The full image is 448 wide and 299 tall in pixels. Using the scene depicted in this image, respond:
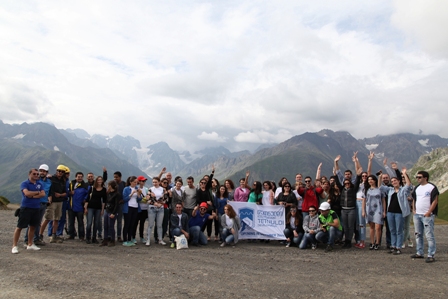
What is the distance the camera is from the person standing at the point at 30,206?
39.0 ft

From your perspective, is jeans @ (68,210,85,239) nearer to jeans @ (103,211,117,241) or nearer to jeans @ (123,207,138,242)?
jeans @ (103,211,117,241)

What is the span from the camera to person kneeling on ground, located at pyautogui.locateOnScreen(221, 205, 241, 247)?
15258 millimetres

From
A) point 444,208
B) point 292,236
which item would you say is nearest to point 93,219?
point 292,236

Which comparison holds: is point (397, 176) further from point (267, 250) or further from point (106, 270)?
point (106, 270)

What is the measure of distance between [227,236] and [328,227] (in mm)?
4803

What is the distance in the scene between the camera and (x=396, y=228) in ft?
46.0

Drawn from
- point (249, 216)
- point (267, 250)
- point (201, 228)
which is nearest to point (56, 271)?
point (201, 228)

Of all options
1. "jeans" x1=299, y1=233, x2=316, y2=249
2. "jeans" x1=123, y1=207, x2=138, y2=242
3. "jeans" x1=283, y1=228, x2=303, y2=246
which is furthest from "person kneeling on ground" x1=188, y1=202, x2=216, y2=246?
"jeans" x1=299, y1=233, x2=316, y2=249

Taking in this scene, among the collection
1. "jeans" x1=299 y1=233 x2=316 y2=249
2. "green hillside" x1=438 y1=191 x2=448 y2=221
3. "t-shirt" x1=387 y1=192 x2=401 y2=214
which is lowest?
"green hillside" x1=438 y1=191 x2=448 y2=221

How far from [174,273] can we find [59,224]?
8.20 metres

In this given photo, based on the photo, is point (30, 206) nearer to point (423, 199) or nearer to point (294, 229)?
point (294, 229)

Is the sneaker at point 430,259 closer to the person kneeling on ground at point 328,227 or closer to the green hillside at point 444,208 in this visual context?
the person kneeling on ground at point 328,227

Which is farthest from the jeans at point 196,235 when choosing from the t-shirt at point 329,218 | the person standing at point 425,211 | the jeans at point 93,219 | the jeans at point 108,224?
the person standing at point 425,211

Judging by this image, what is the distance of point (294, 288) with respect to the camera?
29.6ft
